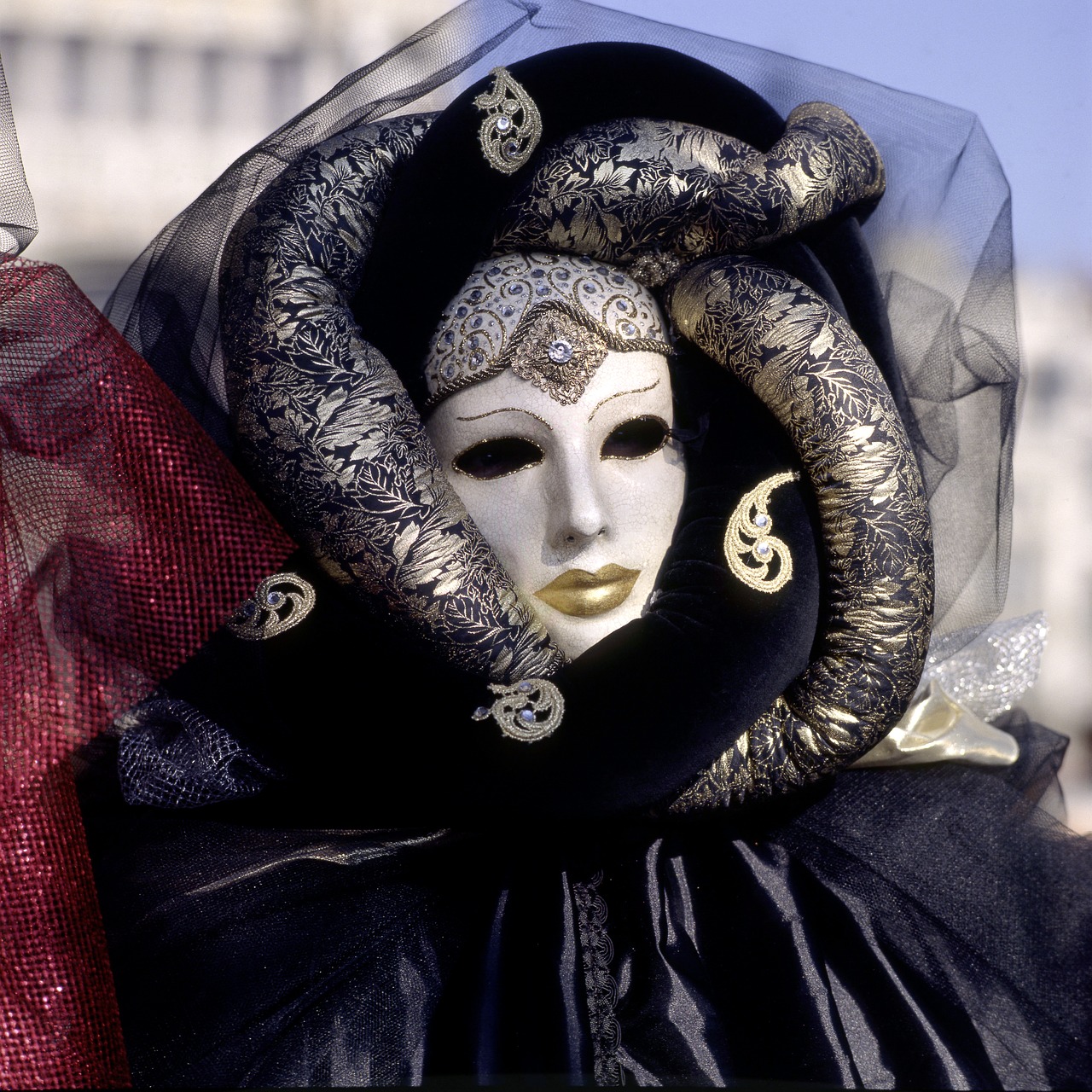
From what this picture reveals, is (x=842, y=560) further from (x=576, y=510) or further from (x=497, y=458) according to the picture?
(x=497, y=458)

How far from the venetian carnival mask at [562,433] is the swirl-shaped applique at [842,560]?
0.47ft

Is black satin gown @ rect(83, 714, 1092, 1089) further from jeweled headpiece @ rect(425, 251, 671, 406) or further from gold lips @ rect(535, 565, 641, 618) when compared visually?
jeweled headpiece @ rect(425, 251, 671, 406)

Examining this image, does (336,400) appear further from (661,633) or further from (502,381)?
(661,633)

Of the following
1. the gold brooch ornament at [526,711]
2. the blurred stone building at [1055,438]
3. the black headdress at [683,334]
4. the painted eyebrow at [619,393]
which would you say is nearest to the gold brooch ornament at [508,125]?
the black headdress at [683,334]

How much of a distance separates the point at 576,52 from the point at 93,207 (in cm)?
449

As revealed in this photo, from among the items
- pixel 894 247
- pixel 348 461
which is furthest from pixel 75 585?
pixel 894 247

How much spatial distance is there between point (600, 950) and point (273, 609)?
18.1 inches

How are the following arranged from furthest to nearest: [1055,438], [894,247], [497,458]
Result: [1055,438] < [894,247] < [497,458]

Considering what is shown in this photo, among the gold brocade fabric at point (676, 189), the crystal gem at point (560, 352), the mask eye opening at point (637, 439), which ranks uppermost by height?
the gold brocade fabric at point (676, 189)

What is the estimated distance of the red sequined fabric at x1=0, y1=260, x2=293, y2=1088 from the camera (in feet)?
2.92

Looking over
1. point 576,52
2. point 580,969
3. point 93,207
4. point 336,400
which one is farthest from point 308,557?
point 93,207

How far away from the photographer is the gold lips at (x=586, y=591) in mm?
1140

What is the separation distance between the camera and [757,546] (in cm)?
110

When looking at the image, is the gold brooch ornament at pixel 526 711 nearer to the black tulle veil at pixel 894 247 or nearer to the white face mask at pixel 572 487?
the white face mask at pixel 572 487
